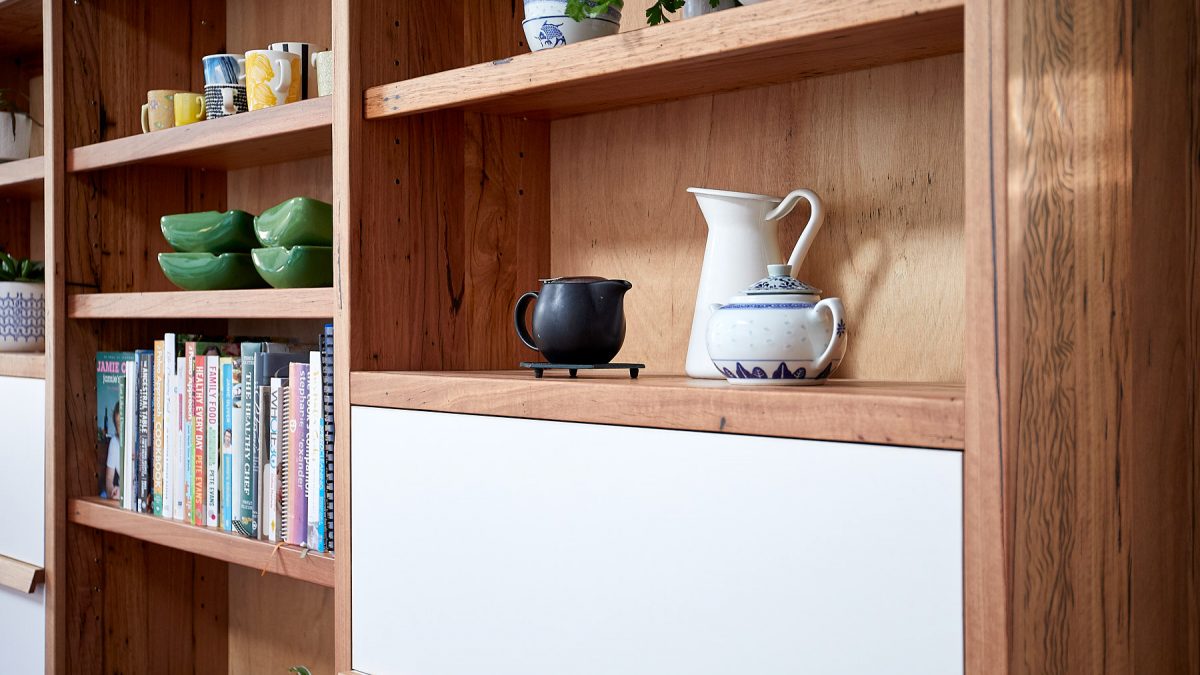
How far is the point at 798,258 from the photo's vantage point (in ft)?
4.08

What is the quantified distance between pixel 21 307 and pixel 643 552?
1591 millimetres

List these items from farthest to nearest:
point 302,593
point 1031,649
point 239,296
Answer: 1. point 302,593
2. point 239,296
3. point 1031,649

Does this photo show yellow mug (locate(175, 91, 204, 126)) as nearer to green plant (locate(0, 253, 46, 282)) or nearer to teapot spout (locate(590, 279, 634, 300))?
green plant (locate(0, 253, 46, 282))

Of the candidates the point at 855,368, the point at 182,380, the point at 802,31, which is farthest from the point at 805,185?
the point at 182,380

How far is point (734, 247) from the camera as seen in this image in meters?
1.27

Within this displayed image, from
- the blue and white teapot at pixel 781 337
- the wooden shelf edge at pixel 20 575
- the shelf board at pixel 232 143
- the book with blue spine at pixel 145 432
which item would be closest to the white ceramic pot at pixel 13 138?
the shelf board at pixel 232 143

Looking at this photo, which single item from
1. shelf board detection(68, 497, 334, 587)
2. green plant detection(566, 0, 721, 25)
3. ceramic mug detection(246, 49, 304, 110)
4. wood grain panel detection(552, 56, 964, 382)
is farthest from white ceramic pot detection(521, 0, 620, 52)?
shelf board detection(68, 497, 334, 587)

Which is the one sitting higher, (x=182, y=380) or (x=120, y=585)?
(x=182, y=380)

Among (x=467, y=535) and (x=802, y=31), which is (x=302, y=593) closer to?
(x=467, y=535)

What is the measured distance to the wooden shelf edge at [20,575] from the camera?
6.28 feet

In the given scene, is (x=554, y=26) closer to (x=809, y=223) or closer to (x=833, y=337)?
(x=809, y=223)

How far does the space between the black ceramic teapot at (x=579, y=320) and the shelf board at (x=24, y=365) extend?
1.16 metres

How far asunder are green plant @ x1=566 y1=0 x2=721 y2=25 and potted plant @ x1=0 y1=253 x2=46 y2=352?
139cm

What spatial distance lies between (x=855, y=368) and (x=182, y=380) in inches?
43.2
